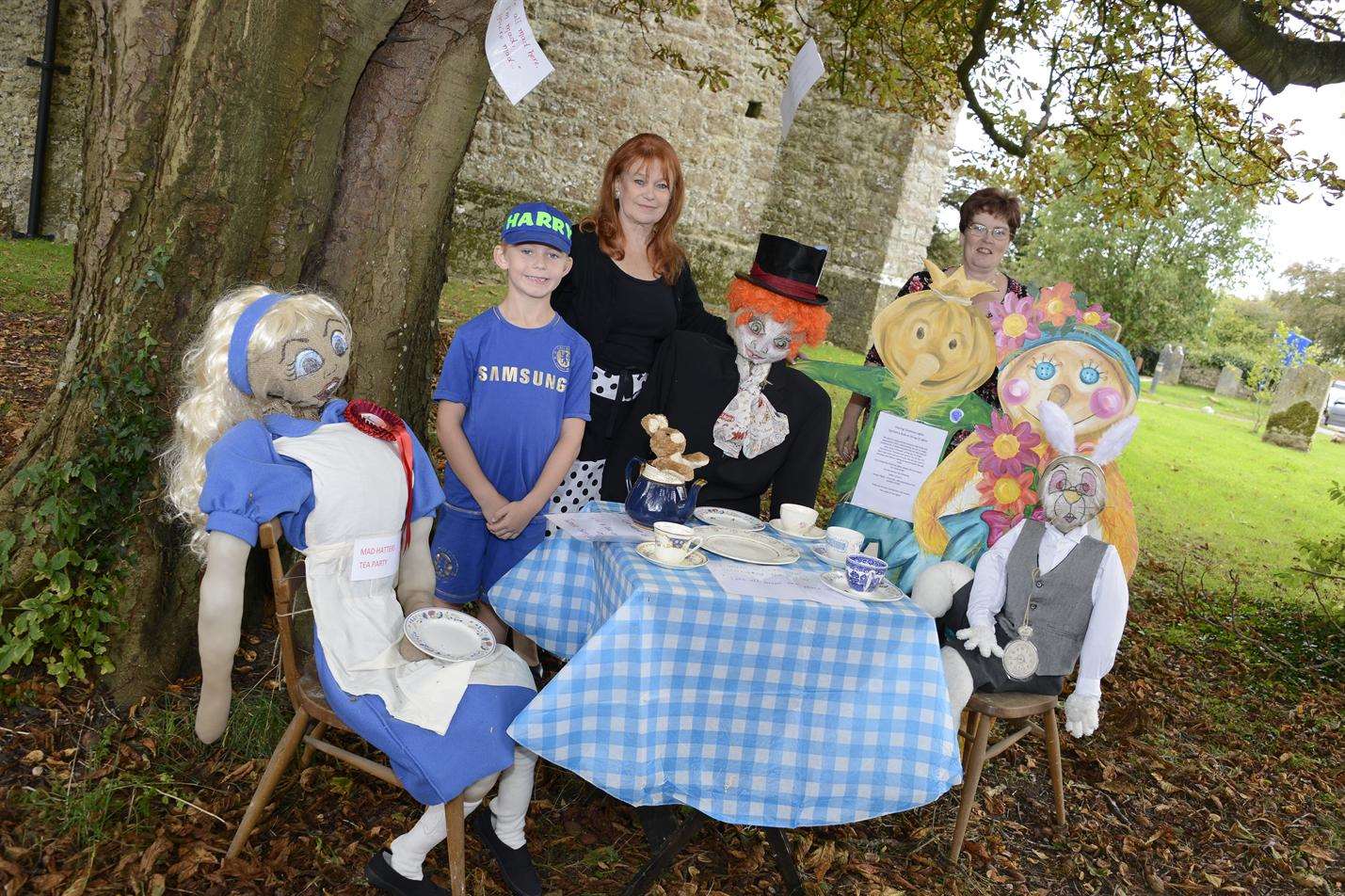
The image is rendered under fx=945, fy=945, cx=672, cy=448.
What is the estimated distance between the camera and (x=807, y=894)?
287 cm

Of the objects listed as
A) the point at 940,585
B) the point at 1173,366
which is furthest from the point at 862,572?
the point at 1173,366

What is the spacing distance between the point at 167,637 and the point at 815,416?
7.50 ft

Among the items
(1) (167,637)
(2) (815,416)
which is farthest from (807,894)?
(1) (167,637)

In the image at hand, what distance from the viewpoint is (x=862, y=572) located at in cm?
249

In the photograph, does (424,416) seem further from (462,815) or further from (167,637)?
(462,815)

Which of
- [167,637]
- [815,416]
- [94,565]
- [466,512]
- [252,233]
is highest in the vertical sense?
[252,233]

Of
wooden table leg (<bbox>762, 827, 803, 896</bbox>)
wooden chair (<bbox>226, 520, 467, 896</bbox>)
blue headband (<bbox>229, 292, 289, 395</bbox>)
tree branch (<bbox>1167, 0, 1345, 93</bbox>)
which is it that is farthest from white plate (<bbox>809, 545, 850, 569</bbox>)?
tree branch (<bbox>1167, 0, 1345, 93</bbox>)

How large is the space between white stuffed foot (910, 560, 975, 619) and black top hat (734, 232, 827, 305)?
37.9 inches

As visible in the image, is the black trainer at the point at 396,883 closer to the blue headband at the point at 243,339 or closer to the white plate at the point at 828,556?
the blue headband at the point at 243,339

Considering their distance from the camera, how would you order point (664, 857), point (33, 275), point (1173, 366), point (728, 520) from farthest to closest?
1. point (1173, 366)
2. point (33, 275)
3. point (728, 520)
4. point (664, 857)

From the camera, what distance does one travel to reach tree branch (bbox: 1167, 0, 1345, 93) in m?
4.15

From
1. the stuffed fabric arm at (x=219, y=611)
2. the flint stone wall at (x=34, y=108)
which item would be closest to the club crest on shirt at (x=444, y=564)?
the stuffed fabric arm at (x=219, y=611)

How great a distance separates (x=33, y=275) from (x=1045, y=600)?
26.4ft

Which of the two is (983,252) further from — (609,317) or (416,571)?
(416,571)
